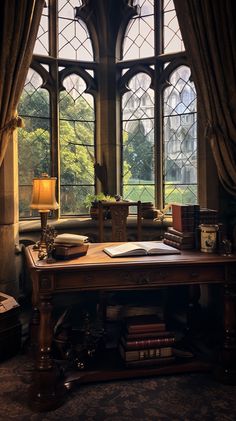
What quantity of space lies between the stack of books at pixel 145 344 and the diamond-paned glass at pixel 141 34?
3.05m

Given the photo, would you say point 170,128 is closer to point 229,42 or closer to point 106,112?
point 106,112

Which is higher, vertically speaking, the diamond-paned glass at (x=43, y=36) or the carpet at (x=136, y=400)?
the diamond-paned glass at (x=43, y=36)

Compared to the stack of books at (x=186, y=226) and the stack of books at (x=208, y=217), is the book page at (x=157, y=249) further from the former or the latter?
the stack of books at (x=208, y=217)

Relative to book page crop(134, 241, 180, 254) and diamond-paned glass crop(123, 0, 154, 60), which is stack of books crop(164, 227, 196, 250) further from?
diamond-paned glass crop(123, 0, 154, 60)

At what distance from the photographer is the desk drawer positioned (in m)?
2.75

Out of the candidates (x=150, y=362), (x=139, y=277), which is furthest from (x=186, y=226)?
(x=150, y=362)

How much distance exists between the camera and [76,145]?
16.2 ft

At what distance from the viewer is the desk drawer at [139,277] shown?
2748mm

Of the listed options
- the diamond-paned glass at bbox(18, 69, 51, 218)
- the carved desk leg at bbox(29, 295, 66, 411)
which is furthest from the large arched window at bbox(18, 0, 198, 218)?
the carved desk leg at bbox(29, 295, 66, 411)

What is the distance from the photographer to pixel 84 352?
121 inches

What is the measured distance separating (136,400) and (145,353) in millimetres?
404

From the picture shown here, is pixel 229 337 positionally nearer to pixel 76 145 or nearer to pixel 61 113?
pixel 76 145

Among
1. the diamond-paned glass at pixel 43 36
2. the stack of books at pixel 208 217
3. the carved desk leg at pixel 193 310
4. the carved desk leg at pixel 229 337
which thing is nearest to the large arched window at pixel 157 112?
the diamond-paned glass at pixel 43 36

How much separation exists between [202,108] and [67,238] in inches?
68.9
